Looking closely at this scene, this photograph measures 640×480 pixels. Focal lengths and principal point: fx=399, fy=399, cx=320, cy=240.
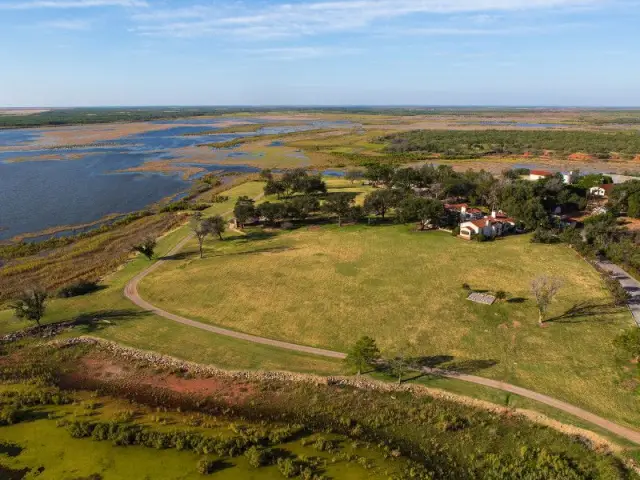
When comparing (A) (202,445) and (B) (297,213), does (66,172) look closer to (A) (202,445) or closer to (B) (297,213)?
(B) (297,213)

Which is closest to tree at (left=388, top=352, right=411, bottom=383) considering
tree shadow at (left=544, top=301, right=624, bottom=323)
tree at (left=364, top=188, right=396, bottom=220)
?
tree shadow at (left=544, top=301, right=624, bottom=323)

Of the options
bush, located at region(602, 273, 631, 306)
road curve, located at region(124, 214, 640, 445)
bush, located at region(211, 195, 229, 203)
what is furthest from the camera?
bush, located at region(211, 195, 229, 203)

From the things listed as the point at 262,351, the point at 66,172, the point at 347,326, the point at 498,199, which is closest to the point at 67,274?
the point at 262,351

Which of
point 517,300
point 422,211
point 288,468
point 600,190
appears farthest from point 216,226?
point 600,190

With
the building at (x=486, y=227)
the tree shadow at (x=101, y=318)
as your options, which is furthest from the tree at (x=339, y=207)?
the tree shadow at (x=101, y=318)

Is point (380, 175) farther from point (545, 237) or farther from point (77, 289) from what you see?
point (77, 289)

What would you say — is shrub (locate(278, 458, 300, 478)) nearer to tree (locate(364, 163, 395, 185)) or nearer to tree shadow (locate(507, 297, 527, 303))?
tree shadow (locate(507, 297, 527, 303))

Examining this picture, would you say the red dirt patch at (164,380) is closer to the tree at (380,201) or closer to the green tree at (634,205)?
the tree at (380,201)
